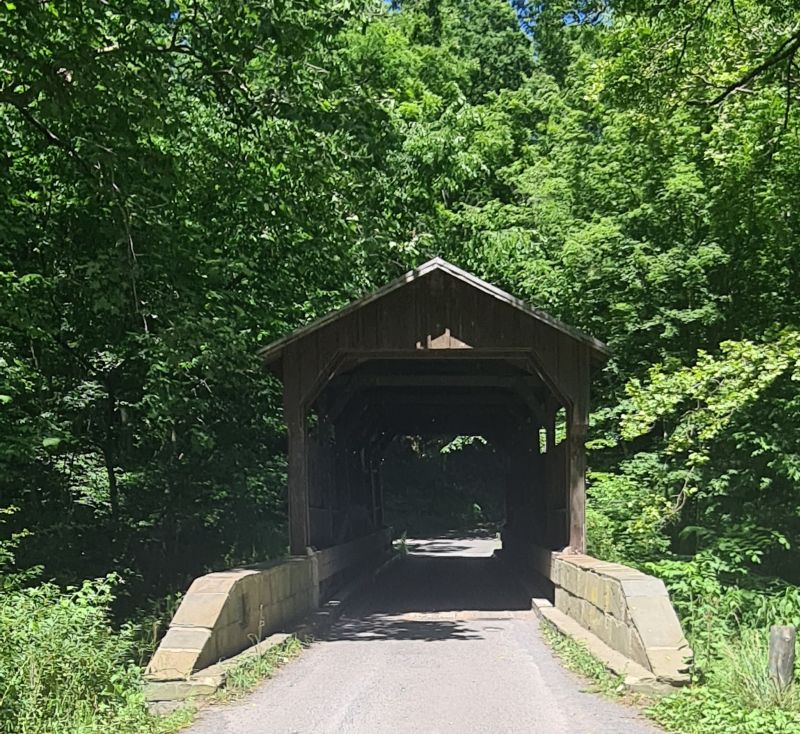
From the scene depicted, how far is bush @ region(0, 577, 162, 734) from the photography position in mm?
5117

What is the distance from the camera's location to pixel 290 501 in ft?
37.5

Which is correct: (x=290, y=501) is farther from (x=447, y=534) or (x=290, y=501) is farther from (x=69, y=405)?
(x=447, y=534)

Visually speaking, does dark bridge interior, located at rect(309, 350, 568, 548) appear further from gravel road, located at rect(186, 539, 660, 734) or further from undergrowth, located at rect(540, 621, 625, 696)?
undergrowth, located at rect(540, 621, 625, 696)

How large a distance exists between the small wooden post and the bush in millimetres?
3718

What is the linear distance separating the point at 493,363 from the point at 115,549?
6199 millimetres

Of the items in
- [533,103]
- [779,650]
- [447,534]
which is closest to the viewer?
[779,650]

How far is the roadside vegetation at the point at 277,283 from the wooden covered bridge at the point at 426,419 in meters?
0.54

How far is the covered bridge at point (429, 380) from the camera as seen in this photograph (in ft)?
36.2

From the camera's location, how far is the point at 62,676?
5520 millimetres

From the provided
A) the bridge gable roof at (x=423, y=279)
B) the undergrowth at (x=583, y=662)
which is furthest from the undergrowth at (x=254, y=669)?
the bridge gable roof at (x=423, y=279)

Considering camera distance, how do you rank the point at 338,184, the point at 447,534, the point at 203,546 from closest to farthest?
the point at 338,184 → the point at 203,546 → the point at 447,534

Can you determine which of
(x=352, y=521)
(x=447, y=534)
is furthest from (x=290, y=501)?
(x=447, y=534)

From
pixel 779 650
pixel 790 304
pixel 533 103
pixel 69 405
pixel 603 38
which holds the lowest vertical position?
pixel 779 650

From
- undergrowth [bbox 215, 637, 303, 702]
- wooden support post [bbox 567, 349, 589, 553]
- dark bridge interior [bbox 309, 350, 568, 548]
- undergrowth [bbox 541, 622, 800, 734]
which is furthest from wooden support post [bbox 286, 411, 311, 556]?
undergrowth [bbox 541, 622, 800, 734]
